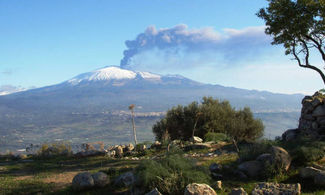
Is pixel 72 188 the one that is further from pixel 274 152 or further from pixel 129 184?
pixel 274 152

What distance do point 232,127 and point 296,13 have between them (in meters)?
11.4

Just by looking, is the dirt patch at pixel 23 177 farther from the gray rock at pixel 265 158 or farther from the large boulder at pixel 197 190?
the gray rock at pixel 265 158

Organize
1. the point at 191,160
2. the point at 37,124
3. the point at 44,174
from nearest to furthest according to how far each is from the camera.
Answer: the point at 191,160 < the point at 44,174 < the point at 37,124

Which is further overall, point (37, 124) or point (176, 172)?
point (37, 124)

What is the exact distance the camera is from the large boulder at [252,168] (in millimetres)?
10500

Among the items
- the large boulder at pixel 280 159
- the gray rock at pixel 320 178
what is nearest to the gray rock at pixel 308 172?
the gray rock at pixel 320 178

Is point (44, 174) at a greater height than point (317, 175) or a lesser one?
lesser

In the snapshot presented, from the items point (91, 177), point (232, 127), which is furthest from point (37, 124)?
point (91, 177)

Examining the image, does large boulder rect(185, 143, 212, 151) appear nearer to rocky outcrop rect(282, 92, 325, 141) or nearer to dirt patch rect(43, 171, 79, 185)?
rocky outcrop rect(282, 92, 325, 141)

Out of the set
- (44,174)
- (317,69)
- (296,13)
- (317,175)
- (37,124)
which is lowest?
(37,124)

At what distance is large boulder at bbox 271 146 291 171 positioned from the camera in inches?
404

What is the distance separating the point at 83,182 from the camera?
10.1m

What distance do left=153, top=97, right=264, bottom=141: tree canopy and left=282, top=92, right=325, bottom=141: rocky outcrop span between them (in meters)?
6.87

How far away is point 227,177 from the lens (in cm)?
1069
